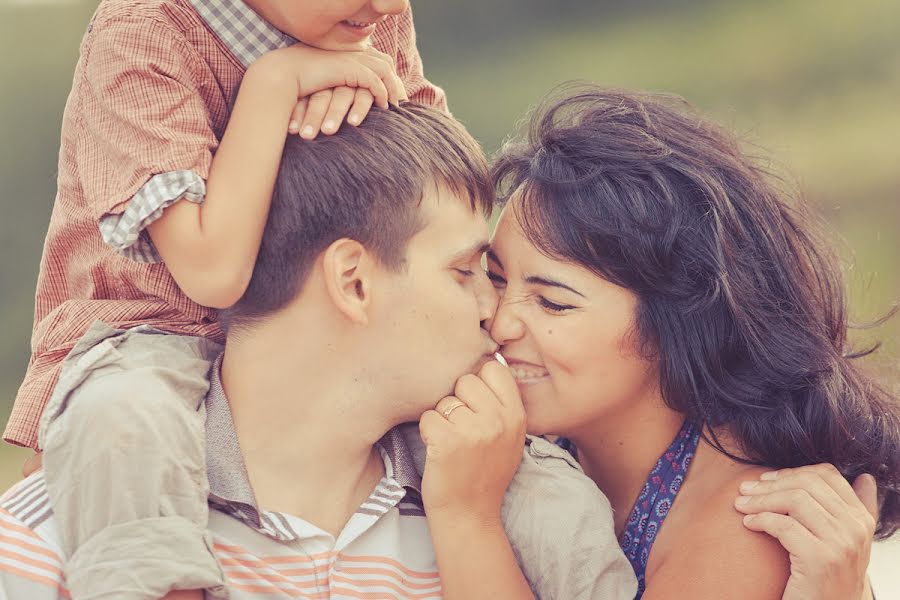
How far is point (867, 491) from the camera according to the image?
2344 mm

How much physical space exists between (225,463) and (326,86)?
0.68 metres

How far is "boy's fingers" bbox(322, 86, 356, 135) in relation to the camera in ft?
6.75

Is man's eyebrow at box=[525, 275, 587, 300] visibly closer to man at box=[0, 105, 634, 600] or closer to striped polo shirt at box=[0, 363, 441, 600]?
man at box=[0, 105, 634, 600]

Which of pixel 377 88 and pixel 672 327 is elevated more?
pixel 377 88

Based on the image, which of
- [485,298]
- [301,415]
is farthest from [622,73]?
[301,415]

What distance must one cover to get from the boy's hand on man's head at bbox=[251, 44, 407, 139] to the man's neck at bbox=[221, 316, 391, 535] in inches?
14.5

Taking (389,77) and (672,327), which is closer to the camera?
(389,77)

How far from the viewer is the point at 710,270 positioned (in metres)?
2.33

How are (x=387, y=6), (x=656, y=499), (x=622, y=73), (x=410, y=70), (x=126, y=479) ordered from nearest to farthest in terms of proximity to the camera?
(x=126, y=479)
(x=387, y=6)
(x=656, y=499)
(x=410, y=70)
(x=622, y=73)

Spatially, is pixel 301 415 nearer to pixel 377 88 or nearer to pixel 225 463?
pixel 225 463

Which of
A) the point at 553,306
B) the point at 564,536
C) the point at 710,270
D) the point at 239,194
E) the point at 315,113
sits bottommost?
the point at 564,536

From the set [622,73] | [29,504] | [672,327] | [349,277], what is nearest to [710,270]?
[672,327]

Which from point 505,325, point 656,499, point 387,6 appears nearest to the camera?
point 387,6

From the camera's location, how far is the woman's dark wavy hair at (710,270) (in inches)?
90.7
